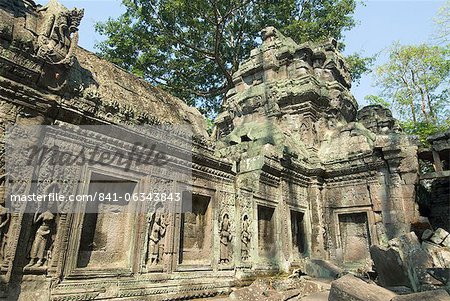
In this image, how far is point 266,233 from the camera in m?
8.27

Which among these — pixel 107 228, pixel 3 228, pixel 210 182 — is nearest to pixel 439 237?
pixel 210 182

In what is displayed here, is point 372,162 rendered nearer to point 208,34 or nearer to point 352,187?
point 352,187

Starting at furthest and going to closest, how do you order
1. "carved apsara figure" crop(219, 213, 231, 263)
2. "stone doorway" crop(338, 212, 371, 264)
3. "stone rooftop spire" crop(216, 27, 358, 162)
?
"stone rooftop spire" crop(216, 27, 358, 162), "stone doorway" crop(338, 212, 371, 264), "carved apsara figure" crop(219, 213, 231, 263)

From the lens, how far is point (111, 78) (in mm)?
6355

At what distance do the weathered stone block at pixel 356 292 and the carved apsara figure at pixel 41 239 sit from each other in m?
4.02

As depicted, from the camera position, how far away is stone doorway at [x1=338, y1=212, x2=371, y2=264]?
9406mm

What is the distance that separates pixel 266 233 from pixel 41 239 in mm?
5401

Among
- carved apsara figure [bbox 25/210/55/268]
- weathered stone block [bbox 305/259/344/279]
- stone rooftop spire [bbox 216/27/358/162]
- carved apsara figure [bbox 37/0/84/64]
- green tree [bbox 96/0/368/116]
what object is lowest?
weathered stone block [bbox 305/259/344/279]

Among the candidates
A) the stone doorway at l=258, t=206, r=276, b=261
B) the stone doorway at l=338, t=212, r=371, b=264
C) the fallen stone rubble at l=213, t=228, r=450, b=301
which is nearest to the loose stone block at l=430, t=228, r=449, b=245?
the fallen stone rubble at l=213, t=228, r=450, b=301

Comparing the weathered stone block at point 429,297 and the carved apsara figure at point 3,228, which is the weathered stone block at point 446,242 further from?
the carved apsara figure at point 3,228

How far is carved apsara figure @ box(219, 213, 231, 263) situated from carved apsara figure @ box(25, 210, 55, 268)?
3509 millimetres

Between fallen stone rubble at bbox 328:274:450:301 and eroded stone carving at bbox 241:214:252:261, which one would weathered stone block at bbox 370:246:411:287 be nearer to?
fallen stone rubble at bbox 328:274:450:301

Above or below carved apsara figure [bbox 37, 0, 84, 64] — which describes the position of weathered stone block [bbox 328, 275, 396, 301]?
below

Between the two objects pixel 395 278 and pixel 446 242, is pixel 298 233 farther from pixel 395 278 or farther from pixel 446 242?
pixel 446 242
